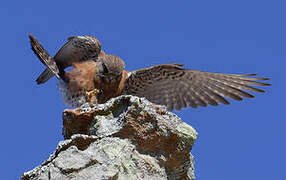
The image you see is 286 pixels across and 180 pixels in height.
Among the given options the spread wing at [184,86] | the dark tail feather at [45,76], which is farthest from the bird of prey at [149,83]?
the dark tail feather at [45,76]

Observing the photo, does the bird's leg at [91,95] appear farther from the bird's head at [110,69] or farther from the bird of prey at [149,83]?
the bird's head at [110,69]

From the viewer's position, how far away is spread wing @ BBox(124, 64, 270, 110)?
25.2 feet

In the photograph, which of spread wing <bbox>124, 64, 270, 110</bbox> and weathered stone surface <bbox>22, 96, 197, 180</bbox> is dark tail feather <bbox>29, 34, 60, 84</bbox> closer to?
spread wing <bbox>124, 64, 270, 110</bbox>

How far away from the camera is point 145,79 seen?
7.85m

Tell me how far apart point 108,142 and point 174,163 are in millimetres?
769

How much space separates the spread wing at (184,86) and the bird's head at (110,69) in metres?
0.24

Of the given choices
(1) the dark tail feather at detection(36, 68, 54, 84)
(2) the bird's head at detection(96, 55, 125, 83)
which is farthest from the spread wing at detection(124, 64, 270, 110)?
(1) the dark tail feather at detection(36, 68, 54, 84)

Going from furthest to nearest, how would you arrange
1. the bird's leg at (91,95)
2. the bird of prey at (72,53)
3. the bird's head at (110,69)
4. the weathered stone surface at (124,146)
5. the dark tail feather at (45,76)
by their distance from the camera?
1. the dark tail feather at (45,76)
2. the bird of prey at (72,53)
3. the bird's head at (110,69)
4. the bird's leg at (91,95)
5. the weathered stone surface at (124,146)

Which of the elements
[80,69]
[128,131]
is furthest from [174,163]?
[80,69]

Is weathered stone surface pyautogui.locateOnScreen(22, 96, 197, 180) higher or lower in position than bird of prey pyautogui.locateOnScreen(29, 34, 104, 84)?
lower

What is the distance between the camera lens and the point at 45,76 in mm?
8594

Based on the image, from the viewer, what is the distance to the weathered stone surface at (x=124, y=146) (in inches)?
167

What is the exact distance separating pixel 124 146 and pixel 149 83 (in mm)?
3331

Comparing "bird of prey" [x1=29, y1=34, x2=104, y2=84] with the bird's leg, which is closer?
the bird's leg
